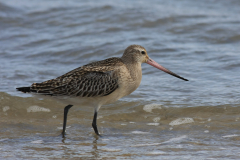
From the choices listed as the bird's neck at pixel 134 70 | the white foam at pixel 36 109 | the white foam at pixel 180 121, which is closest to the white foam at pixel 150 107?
the white foam at pixel 180 121

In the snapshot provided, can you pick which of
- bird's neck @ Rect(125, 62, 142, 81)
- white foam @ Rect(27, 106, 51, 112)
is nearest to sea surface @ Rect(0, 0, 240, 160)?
white foam @ Rect(27, 106, 51, 112)

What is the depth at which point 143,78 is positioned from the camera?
10070 millimetres

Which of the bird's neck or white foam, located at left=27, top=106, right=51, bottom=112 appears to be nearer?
the bird's neck

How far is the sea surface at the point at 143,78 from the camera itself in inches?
249

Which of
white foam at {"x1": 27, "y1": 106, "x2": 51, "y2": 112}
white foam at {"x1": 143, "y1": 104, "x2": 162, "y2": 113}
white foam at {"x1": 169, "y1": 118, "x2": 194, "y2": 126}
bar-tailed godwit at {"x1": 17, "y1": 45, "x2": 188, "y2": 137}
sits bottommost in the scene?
white foam at {"x1": 169, "y1": 118, "x2": 194, "y2": 126}

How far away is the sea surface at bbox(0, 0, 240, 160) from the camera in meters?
6.34

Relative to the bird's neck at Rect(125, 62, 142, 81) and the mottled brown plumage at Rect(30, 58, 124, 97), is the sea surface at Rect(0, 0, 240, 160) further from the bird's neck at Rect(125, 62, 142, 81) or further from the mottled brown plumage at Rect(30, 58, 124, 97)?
the bird's neck at Rect(125, 62, 142, 81)

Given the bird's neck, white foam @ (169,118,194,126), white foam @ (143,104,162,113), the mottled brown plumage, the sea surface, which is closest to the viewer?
the sea surface

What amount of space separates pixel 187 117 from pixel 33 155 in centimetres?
307

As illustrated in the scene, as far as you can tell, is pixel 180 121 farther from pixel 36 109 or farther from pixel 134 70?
pixel 36 109

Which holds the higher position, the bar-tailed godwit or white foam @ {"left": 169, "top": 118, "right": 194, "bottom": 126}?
the bar-tailed godwit

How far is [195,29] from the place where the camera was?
13.6 meters

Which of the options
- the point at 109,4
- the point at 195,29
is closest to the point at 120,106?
the point at 195,29

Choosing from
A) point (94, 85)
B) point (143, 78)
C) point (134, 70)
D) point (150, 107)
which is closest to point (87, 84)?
point (94, 85)
